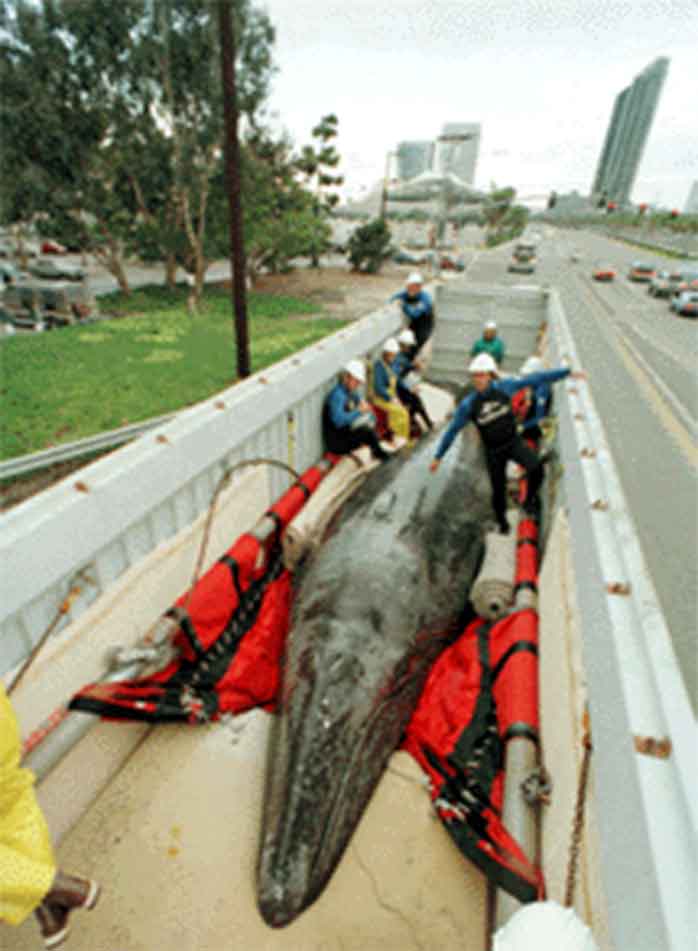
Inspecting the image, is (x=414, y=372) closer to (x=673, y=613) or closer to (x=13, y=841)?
(x=673, y=613)

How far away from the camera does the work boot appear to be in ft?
6.80

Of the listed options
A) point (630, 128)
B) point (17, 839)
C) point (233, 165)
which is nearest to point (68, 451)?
point (233, 165)

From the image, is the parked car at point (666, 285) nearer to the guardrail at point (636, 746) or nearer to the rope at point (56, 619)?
the guardrail at point (636, 746)

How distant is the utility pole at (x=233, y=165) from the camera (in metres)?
8.77

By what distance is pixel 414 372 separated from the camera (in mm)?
9891

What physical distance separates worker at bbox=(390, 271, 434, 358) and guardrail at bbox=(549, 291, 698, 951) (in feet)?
24.4

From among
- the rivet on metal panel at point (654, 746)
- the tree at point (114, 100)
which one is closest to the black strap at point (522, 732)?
the rivet on metal panel at point (654, 746)

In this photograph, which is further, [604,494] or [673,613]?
[673,613]

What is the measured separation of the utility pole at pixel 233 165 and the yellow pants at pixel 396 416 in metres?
5.09

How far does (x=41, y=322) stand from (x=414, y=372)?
16.4 meters

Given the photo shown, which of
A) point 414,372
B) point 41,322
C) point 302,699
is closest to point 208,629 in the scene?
point 302,699

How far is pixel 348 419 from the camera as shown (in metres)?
6.13

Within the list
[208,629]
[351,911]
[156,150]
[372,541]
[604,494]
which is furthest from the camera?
[156,150]

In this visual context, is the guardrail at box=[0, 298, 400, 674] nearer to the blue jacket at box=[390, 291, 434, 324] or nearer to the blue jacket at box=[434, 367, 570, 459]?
the blue jacket at box=[434, 367, 570, 459]
